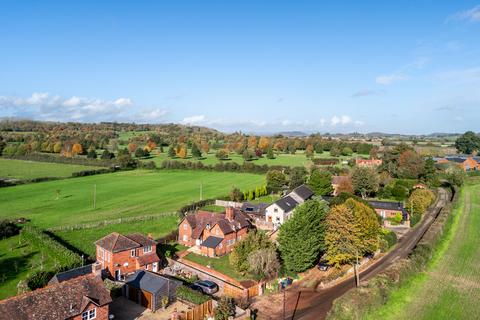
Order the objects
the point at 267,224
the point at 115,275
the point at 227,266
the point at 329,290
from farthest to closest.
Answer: the point at 267,224 → the point at 227,266 → the point at 115,275 → the point at 329,290

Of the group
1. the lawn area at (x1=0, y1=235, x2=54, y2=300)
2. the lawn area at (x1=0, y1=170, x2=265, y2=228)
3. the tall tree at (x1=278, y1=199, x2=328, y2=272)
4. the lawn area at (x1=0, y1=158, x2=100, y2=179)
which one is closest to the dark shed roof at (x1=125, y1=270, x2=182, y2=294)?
the lawn area at (x1=0, y1=235, x2=54, y2=300)

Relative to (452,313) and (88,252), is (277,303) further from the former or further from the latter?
(88,252)

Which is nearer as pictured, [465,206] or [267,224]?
[267,224]

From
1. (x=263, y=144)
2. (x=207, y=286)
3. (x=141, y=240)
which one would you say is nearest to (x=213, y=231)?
(x=141, y=240)

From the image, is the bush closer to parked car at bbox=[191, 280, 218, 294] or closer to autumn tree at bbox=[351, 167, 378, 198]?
parked car at bbox=[191, 280, 218, 294]

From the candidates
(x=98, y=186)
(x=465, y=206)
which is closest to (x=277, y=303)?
(x=465, y=206)

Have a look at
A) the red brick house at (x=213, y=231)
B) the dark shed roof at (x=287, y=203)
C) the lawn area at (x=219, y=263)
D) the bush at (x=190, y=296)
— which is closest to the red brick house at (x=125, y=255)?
the lawn area at (x=219, y=263)
